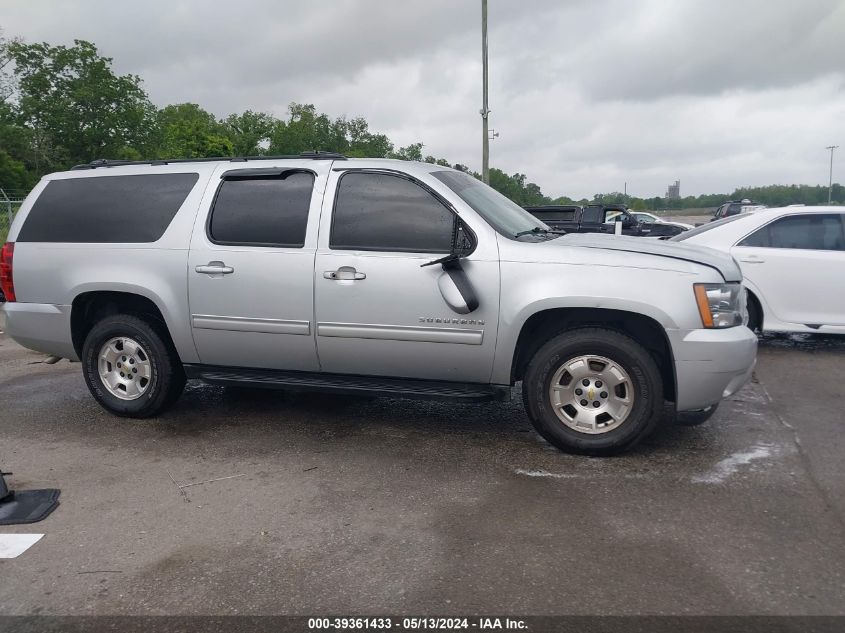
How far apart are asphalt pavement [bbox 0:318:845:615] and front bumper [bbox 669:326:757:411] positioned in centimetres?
45

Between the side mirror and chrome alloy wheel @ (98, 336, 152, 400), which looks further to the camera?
the side mirror

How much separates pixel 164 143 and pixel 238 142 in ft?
30.7

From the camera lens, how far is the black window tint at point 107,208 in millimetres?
5320

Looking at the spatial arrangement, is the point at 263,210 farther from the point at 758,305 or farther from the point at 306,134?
the point at 306,134

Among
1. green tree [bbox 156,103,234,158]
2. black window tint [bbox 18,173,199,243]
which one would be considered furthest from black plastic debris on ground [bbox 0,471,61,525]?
green tree [bbox 156,103,234,158]

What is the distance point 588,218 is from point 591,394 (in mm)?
12717

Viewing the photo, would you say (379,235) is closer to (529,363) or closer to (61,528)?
(529,363)

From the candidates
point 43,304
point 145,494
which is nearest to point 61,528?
point 145,494

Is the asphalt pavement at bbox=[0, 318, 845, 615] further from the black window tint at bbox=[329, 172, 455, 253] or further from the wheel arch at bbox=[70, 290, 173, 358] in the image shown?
the black window tint at bbox=[329, 172, 455, 253]

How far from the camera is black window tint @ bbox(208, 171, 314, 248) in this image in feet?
16.3

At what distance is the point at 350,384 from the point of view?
16.1 feet

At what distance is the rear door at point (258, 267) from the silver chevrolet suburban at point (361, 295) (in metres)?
0.01

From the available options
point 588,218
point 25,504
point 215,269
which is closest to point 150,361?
point 215,269

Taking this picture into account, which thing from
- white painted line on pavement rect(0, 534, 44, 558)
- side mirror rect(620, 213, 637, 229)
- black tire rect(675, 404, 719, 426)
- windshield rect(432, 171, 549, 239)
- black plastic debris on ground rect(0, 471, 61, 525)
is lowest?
white painted line on pavement rect(0, 534, 44, 558)
